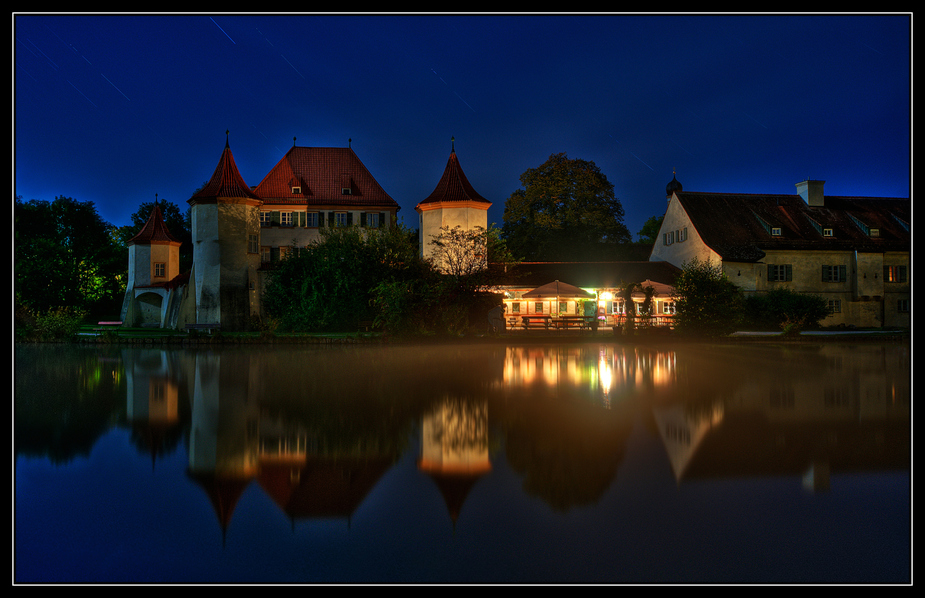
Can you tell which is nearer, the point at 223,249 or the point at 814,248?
the point at 223,249

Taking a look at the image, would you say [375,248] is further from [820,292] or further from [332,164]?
[820,292]

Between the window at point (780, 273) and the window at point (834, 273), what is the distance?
231 centimetres

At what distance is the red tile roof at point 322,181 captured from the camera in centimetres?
4041

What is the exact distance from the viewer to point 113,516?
5297 millimetres

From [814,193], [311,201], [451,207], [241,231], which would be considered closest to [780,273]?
[814,193]

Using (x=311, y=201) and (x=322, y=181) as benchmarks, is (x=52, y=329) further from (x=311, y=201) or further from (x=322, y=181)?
(x=322, y=181)

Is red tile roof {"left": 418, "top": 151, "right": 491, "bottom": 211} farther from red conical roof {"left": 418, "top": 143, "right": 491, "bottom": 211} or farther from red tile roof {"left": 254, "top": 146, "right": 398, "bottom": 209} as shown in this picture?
red tile roof {"left": 254, "top": 146, "right": 398, "bottom": 209}

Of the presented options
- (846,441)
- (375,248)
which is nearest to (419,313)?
(375,248)

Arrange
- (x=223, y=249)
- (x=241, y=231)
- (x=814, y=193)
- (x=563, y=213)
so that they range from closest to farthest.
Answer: (x=223, y=249)
(x=241, y=231)
(x=814, y=193)
(x=563, y=213)

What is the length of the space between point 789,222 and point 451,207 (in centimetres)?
2279

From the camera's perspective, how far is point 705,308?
28.0 m

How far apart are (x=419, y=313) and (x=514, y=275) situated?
12.2 metres

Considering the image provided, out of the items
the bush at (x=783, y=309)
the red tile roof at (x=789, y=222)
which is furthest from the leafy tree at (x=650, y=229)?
the bush at (x=783, y=309)

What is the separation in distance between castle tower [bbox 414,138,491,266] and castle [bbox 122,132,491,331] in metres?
0.06
